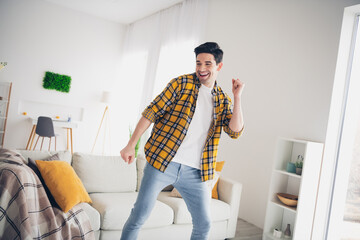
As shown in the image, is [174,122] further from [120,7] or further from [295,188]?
[120,7]

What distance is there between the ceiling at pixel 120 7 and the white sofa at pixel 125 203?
3.39 metres

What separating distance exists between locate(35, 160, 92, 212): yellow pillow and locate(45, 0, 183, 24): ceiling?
3761 millimetres

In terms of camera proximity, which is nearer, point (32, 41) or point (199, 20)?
point (199, 20)

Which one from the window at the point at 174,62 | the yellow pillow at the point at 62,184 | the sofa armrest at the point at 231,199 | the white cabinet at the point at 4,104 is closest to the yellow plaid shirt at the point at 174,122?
the yellow pillow at the point at 62,184

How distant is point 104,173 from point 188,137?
1367 millimetres

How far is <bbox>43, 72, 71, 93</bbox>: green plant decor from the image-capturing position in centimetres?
635

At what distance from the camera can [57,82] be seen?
6.45m

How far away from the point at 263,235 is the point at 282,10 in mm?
2516

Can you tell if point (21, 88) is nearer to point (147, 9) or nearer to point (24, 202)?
point (147, 9)

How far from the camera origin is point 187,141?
65.9 inches

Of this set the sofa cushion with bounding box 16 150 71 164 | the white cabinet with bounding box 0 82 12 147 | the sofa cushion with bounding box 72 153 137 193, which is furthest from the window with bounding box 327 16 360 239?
the white cabinet with bounding box 0 82 12 147

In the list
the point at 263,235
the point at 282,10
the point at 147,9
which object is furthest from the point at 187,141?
the point at 147,9

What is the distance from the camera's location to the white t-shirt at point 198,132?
1.66 metres

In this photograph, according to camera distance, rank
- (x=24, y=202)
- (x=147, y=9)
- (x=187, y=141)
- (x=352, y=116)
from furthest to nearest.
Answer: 1. (x=147, y=9)
2. (x=352, y=116)
3. (x=24, y=202)
4. (x=187, y=141)
